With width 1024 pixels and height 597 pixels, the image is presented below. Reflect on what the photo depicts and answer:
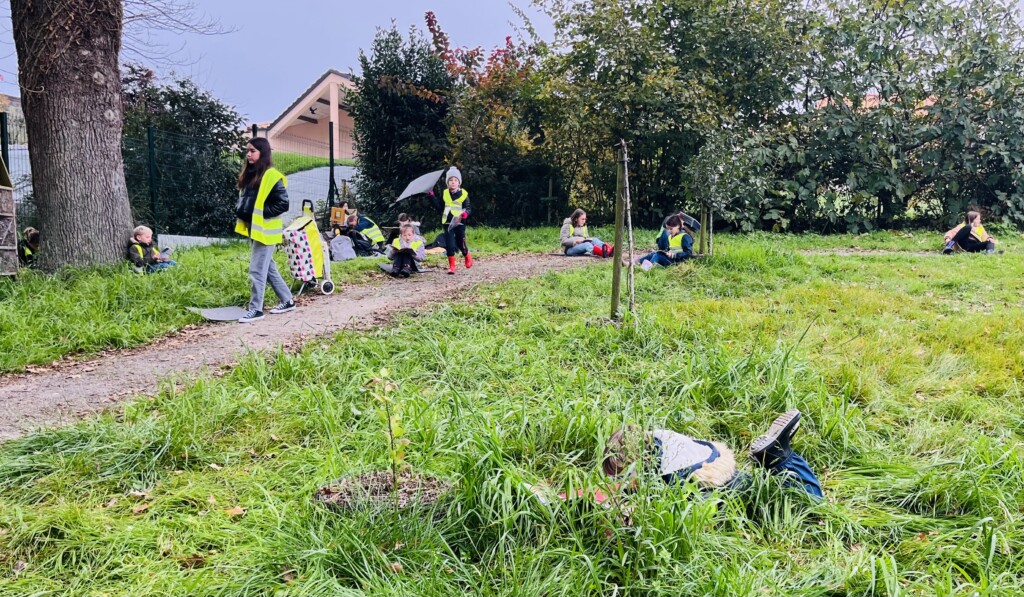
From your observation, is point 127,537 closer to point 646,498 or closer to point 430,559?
point 430,559

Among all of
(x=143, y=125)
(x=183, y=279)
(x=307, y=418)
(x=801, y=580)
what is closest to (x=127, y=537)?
(x=307, y=418)

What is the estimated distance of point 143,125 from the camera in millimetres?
12617

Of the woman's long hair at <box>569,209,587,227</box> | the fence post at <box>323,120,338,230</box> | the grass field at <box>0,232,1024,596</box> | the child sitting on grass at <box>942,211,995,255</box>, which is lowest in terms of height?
the grass field at <box>0,232,1024,596</box>

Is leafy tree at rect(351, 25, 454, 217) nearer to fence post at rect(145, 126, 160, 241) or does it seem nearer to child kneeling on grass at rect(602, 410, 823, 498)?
fence post at rect(145, 126, 160, 241)

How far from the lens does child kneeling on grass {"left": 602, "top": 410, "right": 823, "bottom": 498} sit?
2676 mm

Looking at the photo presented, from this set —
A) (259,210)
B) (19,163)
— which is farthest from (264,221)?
(19,163)

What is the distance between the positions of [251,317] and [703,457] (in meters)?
4.93

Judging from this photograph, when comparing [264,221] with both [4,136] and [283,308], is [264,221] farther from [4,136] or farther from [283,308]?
[4,136]

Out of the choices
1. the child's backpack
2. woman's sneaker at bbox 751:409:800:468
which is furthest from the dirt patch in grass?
the child's backpack

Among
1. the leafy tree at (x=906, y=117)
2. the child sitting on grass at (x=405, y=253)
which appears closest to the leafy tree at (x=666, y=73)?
the leafy tree at (x=906, y=117)

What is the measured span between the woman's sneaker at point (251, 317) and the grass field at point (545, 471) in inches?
67.7

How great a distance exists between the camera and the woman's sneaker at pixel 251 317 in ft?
20.3

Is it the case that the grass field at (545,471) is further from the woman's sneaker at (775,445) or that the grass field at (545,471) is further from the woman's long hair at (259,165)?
the woman's long hair at (259,165)

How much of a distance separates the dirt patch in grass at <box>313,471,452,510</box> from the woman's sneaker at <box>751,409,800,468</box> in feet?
4.62
